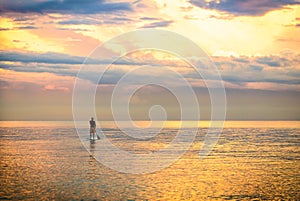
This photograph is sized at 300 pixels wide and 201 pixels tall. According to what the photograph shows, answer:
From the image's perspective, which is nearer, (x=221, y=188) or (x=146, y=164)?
(x=221, y=188)

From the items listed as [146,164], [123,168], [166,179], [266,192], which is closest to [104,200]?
[166,179]

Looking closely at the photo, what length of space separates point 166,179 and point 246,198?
9308 mm

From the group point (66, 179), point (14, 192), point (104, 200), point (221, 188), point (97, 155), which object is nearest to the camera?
point (104, 200)

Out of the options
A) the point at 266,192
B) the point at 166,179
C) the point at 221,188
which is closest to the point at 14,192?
the point at 166,179

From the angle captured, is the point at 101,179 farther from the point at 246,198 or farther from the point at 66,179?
the point at 246,198

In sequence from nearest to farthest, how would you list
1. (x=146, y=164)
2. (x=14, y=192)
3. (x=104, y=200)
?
(x=104, y=200) → (x=14, y=192) → (x=146, y=164)

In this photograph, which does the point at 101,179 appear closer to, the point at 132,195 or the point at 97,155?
the point at 132,195

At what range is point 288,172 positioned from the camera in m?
42.4

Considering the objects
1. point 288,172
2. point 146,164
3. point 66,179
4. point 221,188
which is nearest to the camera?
point 221,188

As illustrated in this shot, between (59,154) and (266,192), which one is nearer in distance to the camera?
(266,192)

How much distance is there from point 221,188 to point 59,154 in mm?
30183

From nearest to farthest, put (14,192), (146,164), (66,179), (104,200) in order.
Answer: (104,200) → (14,192) → (66,179) → (146,164)

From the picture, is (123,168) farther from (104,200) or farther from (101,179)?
(104,200)

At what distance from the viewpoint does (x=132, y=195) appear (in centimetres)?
3098
